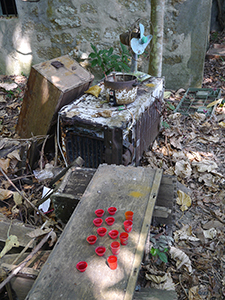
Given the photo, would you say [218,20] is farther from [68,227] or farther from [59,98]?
[68,227]

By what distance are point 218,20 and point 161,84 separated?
5105mm

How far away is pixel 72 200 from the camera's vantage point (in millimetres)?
1961

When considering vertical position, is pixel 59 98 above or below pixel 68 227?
above

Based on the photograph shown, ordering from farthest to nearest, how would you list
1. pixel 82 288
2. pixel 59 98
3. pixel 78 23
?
pixel 78 23 → pixel 59 98 → pixel 82 288

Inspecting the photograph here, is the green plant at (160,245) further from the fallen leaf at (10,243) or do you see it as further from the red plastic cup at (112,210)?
the fallen leaf at (10,243)

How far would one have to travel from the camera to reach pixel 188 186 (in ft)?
10.1

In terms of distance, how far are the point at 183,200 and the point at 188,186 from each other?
294 millimetres

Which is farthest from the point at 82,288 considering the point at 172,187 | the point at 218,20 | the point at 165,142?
the point at 218,20

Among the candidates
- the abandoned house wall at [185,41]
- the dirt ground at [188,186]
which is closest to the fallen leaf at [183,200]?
the dirt ground at [188,186]

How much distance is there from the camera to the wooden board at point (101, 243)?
1.31 m

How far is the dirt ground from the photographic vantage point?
2141 mm

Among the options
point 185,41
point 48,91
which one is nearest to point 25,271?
point 48,91

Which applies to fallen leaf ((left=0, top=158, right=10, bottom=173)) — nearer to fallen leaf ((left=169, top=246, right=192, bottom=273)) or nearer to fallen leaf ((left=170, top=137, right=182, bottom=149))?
fallen leaf ((left=169, top=246, right=192, bottom=273))

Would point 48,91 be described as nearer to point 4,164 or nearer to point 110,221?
point 4,164
